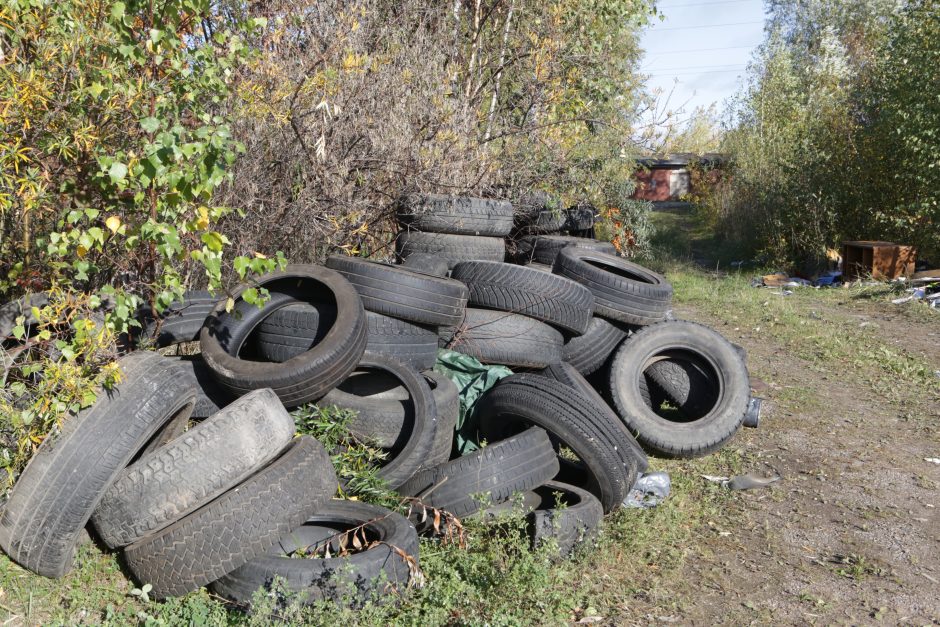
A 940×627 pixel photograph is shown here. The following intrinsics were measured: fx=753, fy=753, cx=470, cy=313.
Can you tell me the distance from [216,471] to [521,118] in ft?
23.5

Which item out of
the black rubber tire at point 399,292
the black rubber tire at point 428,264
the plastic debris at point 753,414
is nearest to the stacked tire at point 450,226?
the black rubber tire at point 428,264

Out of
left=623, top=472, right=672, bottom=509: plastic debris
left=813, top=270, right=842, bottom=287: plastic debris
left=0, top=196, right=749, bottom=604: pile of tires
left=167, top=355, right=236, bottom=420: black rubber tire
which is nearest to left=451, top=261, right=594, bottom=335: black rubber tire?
left=0, top=196, right=749, bottom=604: pile of tires

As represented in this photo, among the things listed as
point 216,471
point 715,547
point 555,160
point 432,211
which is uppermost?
point 555,160

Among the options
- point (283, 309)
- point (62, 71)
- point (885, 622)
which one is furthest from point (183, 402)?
point (885, 622)

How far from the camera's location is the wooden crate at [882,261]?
12922 millimetres

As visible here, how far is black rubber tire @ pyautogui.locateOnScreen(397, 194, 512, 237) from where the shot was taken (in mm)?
7332

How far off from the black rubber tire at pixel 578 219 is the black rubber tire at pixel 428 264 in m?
3.50

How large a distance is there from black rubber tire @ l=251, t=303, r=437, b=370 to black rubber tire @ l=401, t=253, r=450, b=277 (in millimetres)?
928

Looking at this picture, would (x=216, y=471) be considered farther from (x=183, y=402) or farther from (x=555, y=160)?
(x=555, y=160)

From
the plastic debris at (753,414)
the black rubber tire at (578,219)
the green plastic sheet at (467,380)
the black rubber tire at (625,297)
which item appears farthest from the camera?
the black rubber tire at (578,219)

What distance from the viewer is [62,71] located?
4242 millimetres

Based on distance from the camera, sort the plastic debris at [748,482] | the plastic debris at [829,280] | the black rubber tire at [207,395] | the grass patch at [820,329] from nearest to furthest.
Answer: the black rubber tire at [207,395] < the plastic debris at [748,482] < the grass patch at [820,329] < the plastic debris at [829,280]

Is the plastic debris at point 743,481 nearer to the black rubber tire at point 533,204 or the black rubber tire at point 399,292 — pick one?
the black rubber tire at point 399,292

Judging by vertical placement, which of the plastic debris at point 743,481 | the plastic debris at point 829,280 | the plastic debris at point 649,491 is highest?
the plastic debris at point 829,280
